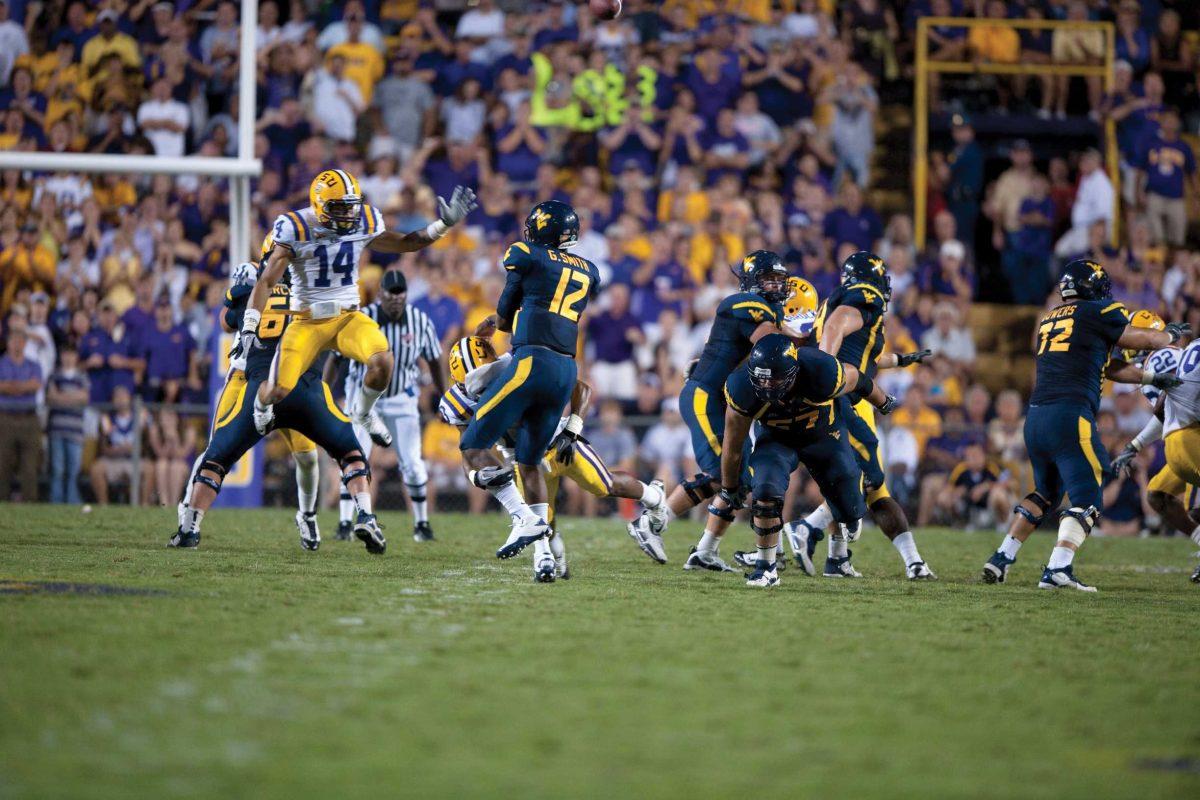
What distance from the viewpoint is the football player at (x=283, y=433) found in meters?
10.6

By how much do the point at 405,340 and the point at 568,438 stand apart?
137 inches

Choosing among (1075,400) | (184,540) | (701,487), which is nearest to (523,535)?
(701,487)

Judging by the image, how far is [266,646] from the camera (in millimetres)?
6016

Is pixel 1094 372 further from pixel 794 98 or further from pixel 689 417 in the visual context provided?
pixel 794 98

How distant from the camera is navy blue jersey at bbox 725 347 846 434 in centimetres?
884

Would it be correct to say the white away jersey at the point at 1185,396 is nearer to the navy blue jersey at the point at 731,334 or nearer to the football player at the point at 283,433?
the navy blue jersey at the point at 731,334

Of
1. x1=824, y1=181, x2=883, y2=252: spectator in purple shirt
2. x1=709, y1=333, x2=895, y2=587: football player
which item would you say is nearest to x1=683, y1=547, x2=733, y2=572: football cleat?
x1=709, y1=333, x2=895, y2=587: football player

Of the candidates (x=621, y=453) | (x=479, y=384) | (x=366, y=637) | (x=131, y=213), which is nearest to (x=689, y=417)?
(x=479, y=384)

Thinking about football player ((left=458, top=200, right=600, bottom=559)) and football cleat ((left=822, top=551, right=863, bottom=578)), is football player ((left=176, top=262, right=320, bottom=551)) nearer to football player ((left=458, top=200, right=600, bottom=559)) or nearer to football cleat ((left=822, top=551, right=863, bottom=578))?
football player ((left=458, top=200, right=600, bottom=559))

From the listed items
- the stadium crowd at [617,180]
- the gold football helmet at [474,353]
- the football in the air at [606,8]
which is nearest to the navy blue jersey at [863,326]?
the gold football helmet at [474,353]

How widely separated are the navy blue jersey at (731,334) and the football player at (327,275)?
1.74m

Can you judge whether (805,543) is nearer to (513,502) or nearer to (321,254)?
(513,502)

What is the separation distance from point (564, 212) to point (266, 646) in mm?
3588

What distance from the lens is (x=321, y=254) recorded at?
988 cm
